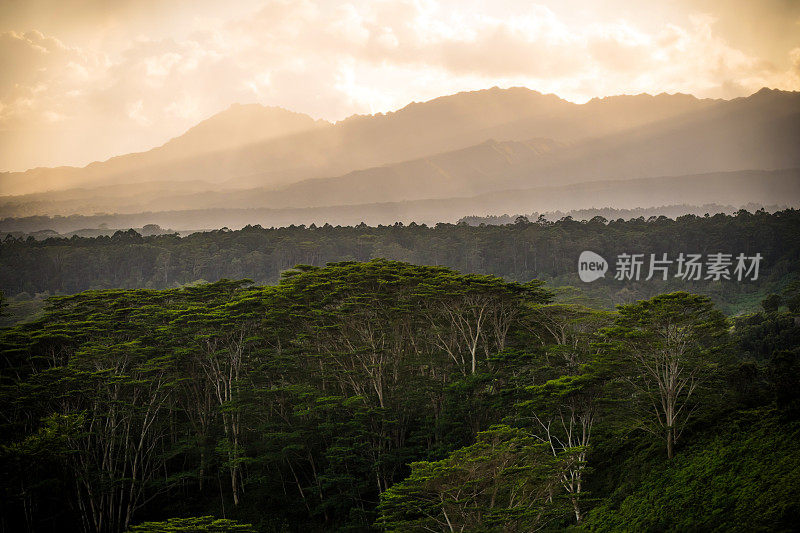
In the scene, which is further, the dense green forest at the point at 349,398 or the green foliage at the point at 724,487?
the dense green forest at the point at 349,398

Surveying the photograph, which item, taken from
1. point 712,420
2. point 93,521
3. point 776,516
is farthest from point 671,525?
point 93,521

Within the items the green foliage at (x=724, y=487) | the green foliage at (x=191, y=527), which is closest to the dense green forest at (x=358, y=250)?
the green foliage at (x=724, y=487)

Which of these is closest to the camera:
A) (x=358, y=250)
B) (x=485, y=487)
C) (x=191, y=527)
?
(x=191, y=527)

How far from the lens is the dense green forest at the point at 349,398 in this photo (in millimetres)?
22891
